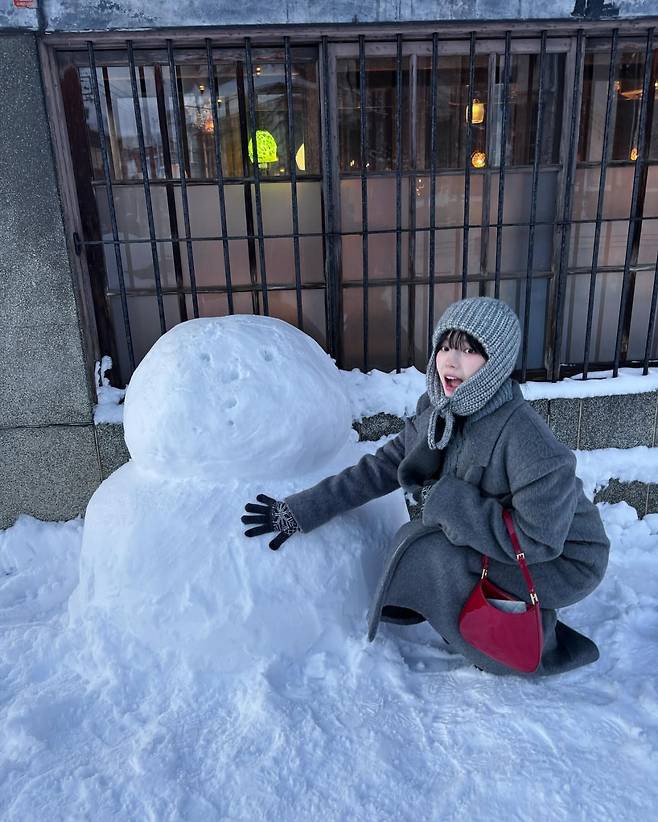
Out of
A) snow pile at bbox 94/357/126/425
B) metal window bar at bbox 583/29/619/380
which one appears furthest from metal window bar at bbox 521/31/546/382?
snow pile at bbox 94/357/126/425

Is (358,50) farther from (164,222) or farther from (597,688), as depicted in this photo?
(597,688)

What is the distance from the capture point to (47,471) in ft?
12.4

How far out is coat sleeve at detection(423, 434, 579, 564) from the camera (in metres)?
1.94

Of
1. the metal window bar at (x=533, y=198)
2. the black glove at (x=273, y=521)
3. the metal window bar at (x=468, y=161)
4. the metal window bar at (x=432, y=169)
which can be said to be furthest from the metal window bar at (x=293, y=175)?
the black glove at (x=273, y=521)

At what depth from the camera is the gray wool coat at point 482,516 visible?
1.97 meters

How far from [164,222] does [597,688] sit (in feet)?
11.1

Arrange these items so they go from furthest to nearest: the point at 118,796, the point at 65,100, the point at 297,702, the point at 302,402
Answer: the point at 65,100
the point at 302,402
the point at 297,702
the point at 118,796

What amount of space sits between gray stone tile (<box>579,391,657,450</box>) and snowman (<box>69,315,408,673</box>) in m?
2.11

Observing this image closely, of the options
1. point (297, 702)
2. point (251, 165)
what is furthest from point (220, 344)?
point (251, 165)

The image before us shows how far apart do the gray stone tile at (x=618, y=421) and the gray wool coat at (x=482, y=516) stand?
73.3 inches

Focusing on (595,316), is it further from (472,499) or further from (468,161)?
(472,499)

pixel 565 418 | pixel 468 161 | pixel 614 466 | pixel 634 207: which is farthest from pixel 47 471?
pixel 634 207

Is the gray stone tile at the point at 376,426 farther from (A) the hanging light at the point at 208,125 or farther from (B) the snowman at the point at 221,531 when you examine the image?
(A) the hanging light at the point at 208,125

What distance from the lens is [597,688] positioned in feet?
7.45
